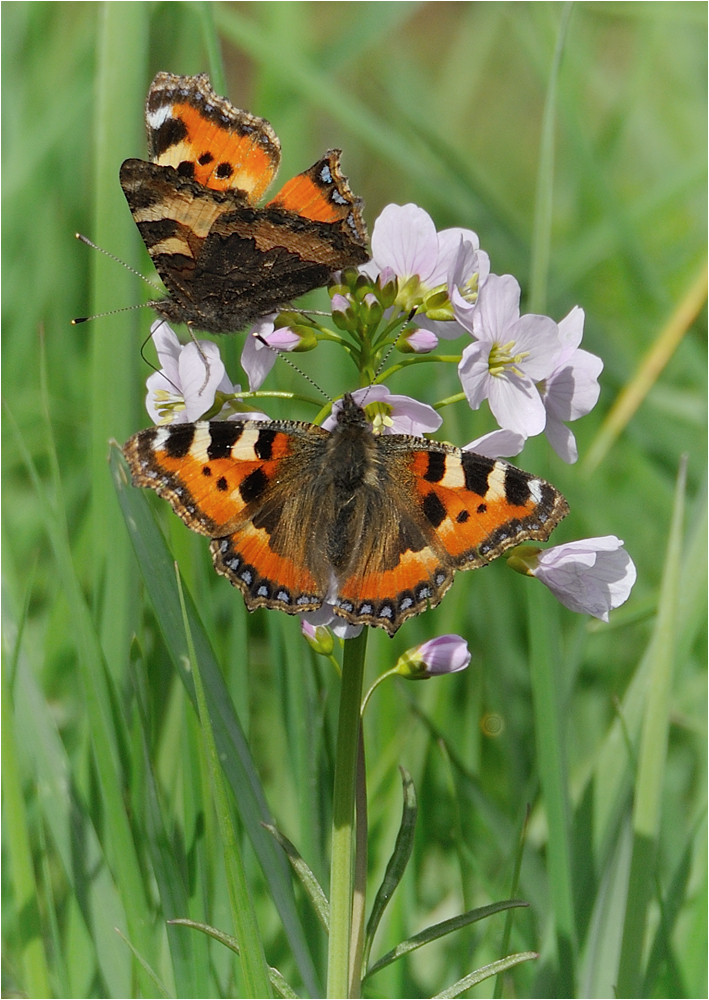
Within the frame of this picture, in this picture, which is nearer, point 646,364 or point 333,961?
point 333,961

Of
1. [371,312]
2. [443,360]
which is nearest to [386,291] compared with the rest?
[371,312]

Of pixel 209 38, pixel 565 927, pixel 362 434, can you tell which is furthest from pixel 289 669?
pixel 209 38

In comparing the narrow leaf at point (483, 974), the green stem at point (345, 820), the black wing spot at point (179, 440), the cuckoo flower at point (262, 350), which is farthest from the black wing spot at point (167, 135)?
the narrow leaf at point (483, 974)

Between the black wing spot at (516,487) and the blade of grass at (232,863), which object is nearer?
the blade of grass at (232,863)

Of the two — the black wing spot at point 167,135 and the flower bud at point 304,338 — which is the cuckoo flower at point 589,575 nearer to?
the flower bud at point 304,338

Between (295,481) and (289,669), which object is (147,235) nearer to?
(295,481)

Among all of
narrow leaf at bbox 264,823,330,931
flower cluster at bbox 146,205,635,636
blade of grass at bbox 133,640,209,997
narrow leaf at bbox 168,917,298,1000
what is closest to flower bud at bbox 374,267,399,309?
flower cluster at bbox 146,205,635,636
